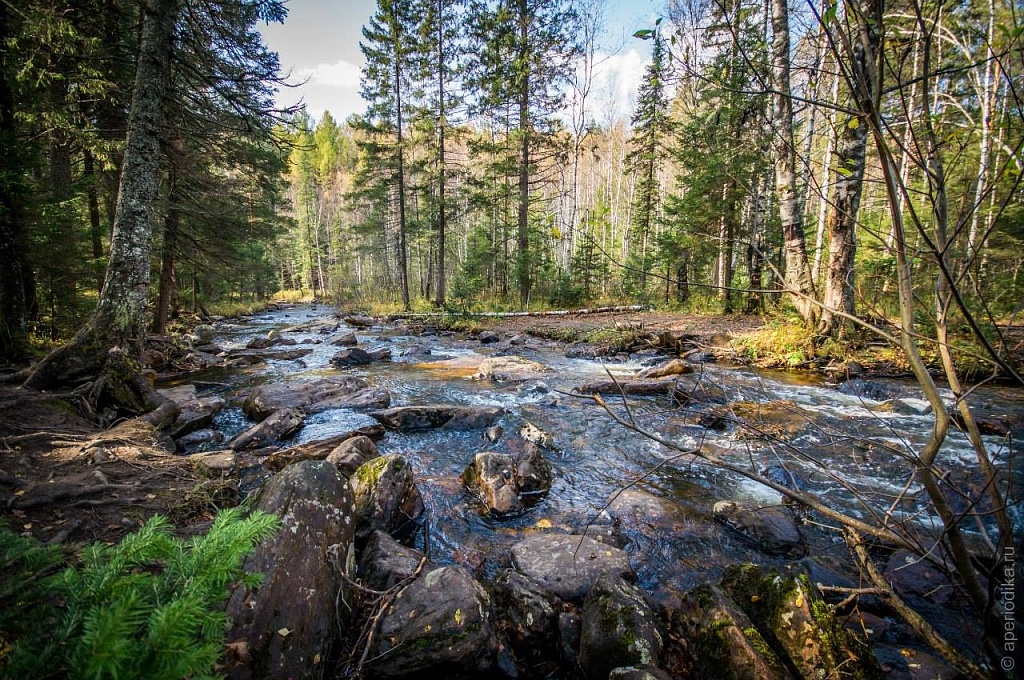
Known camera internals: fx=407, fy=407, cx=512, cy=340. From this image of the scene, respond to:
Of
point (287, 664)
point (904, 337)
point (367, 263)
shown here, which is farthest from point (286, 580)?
point (367, 263)

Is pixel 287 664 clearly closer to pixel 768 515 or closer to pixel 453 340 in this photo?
pixel 768 515

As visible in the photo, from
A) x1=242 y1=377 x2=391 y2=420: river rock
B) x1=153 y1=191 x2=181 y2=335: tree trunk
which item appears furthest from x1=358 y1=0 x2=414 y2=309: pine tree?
x1=242 y1=377 x2=391 y2=420: river rock

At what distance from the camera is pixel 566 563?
2938 mm

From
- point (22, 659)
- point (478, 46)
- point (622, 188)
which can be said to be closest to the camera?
point (22, 659)

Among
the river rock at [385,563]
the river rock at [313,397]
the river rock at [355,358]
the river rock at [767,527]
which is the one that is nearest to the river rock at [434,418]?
the river rock at [313,397]

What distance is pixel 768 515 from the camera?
3537 mm

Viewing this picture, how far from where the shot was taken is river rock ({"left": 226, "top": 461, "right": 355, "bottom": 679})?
192cm

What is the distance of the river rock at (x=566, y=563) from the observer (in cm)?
274

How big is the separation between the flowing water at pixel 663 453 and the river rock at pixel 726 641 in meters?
0.76

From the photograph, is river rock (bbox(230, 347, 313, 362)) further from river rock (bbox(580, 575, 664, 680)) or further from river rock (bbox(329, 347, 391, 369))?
river rock (bbox(580, 575, 664, 680))

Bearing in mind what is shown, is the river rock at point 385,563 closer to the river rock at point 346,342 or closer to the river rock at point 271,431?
the river rock at point 271,431

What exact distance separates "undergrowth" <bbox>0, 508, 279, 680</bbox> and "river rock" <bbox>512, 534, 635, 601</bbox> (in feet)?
6.52

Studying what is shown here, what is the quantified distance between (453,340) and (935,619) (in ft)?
39.9

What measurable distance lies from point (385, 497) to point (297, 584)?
4.24 feet
